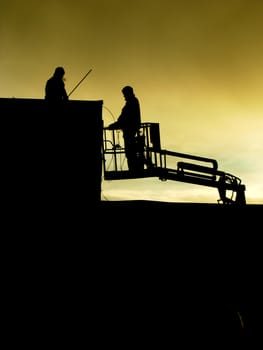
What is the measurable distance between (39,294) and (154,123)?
225 inches

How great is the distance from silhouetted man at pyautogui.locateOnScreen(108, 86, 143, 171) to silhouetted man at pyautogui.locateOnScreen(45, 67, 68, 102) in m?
1.83

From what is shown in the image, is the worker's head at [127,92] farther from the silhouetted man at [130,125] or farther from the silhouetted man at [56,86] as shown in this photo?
the silhouetted man at [56,86]

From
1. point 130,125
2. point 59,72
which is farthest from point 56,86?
point 130,125

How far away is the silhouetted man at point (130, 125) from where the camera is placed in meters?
10.8

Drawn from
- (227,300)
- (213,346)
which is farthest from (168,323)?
(227,300)

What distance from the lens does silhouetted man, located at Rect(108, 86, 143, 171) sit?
424 inches

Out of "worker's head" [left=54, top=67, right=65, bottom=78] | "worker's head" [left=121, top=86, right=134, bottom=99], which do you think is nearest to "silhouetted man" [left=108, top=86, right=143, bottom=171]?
"worker's head" [left=121, top=86, right=134, bottom=99]

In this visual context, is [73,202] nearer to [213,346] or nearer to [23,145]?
[23,145]

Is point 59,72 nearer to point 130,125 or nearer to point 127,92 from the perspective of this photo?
point 127,92

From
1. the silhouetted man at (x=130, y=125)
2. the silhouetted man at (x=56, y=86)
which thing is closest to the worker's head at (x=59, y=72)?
the silhouetted man at (x=56, y=86)

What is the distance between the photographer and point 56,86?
964cm

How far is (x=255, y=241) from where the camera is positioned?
10.8 meters

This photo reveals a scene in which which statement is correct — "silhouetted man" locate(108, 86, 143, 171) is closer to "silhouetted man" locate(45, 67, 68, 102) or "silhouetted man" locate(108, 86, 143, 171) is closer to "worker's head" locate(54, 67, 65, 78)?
"silhouetted man" locate(45, 67, 68, 102)

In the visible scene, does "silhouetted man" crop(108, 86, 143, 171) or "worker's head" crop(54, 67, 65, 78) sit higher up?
"worker's head" crop(54, 67, 65, 78)
